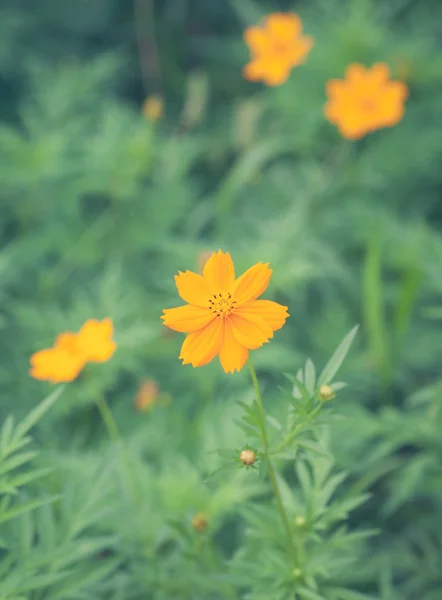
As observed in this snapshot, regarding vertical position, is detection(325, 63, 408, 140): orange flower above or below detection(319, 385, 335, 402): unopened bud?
above

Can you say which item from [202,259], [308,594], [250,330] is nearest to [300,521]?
[308,594]

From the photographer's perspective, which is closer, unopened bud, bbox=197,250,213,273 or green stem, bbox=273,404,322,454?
green stem, bbox=273,404,322,454

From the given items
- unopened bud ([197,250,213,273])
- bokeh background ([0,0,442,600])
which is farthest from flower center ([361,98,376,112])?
unopened bud ([197,250,213,273])

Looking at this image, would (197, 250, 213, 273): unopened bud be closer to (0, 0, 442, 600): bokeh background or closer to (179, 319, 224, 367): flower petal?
(0, 0, 442, 600): bokeh background

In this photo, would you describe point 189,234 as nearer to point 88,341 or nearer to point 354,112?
point 354,112

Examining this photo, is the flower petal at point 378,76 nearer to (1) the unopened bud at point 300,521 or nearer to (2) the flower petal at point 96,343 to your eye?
(2) the flower petal at point 96,343

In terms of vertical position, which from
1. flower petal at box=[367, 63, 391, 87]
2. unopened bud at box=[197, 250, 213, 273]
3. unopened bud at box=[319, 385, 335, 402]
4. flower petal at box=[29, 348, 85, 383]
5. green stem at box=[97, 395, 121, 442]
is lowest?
unopened bud at box=[319, 385, 335, 402]

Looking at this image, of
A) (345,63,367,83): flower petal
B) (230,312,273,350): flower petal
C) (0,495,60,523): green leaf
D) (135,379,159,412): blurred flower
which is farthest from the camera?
(345,63,367,83): flower petal
